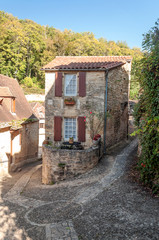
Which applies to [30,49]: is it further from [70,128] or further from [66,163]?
[66,163]

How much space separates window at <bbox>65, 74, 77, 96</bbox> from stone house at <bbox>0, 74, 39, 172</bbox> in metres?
4.36

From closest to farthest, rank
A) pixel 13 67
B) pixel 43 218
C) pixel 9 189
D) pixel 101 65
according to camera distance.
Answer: pixel 43 218, pixel 9 189, pixel 101 65, pixel 13 67

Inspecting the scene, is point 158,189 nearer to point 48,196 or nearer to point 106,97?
point 48,196

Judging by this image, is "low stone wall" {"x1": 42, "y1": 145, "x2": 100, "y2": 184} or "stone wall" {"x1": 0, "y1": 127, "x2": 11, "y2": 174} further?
"stone wall" {"x1": 0, "y1": 127, "x2": 11, "y2": 174}

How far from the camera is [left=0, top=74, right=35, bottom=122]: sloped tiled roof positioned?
1370 cm

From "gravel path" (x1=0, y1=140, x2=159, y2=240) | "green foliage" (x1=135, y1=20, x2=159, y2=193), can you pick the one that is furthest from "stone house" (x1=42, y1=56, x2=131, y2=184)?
"green foliage" (x1=135, y1=20, x2=159, y2=193)

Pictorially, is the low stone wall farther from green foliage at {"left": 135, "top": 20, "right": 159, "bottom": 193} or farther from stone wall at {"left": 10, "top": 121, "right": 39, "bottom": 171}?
stone wall at {"left": 10, "top": 121, "right": 39, "bottom": 171}

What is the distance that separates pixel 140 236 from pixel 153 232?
351mm

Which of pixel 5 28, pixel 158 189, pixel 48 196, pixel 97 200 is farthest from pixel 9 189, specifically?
pixel 5 28

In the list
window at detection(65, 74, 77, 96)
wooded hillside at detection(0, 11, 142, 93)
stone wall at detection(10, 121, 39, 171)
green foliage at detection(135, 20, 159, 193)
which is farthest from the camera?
wooded hillside at detection(0, 11, 142, 93)

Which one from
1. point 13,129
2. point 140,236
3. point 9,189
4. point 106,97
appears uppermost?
point 106,97

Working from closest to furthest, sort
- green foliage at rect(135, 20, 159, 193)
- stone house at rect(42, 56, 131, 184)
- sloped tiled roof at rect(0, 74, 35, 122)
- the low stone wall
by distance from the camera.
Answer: green foliage at rect(135, 20, 159, 193)
the low stone wall
stone house at rect(42, 56, 131, 184)
sloped tiled roof at rect(0, 74, 35, 122)

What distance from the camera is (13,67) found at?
37.7 meters

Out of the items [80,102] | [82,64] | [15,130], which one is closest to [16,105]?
[15,130]
